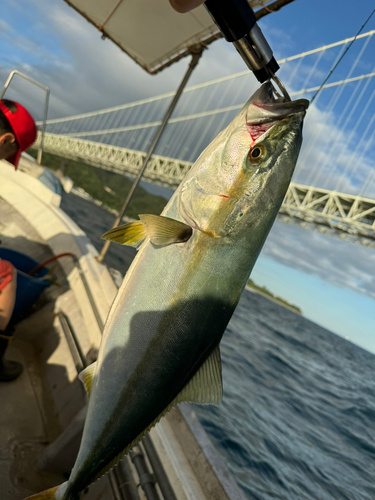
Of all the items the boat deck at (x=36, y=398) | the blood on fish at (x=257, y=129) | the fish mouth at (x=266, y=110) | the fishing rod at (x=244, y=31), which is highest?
the fishing rod at (x=244, y=31)

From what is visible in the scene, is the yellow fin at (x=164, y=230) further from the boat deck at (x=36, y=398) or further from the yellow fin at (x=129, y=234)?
the boat deck at (x=36, y=398)

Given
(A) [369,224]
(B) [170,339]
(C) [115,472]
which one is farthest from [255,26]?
(A) [369,224]

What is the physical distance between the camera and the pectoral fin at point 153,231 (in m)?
1.24

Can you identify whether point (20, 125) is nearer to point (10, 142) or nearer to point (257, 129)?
point (10, 142)

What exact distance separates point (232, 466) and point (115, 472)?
452cm

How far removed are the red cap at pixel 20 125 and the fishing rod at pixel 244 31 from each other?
1837 mm

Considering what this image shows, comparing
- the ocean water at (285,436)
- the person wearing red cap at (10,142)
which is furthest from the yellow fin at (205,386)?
the ocean water at (285,436)

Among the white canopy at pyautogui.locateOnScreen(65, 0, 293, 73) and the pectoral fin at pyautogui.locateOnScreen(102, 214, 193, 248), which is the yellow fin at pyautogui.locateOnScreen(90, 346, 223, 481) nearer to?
the pectoral fin at pyautogui.locateOnScreen(102, 214, 193, 248)

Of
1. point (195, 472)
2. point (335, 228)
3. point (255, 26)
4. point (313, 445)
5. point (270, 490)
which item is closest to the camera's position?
point (255, 26)

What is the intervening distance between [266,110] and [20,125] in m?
1.94

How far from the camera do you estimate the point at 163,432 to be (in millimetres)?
2270

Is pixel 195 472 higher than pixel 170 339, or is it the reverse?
pixel 170 339

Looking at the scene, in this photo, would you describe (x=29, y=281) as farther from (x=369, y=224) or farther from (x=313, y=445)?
(x=369, y=224)

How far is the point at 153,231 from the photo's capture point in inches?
49.5
